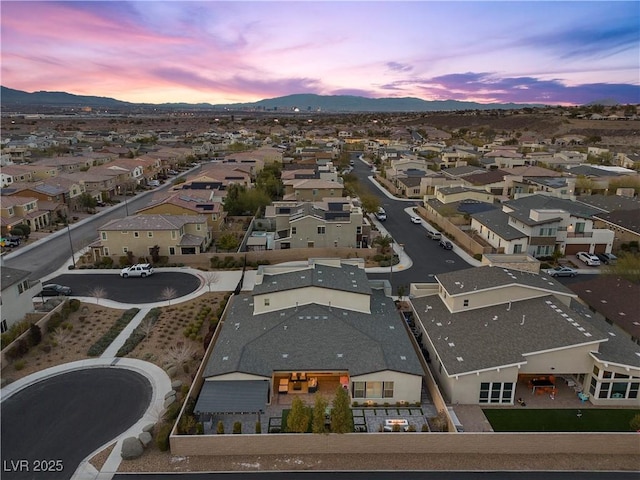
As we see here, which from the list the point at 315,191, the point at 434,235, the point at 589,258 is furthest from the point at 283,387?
the point at 315,191

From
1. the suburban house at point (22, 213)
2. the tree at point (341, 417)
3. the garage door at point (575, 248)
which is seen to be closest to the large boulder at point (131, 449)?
the tree at point (341, 417)

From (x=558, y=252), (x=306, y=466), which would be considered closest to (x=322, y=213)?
(x=558, y=252)

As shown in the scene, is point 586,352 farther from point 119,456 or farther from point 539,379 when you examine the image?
point 119,456

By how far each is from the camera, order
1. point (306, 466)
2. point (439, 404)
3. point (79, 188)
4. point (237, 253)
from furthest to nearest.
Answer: point (79, 188)
point (237, 253)
point (439, 404)
point (306, 466)

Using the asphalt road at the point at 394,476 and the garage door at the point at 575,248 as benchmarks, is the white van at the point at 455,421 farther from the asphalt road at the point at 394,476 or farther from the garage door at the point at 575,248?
the garage door at the point at 575,248

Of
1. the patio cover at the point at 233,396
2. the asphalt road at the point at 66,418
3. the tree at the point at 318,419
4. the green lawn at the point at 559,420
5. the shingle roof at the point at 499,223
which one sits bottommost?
the asphalt road at the point at 66,418

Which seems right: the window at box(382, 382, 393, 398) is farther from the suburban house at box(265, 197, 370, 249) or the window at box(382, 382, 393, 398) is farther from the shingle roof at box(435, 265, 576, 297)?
the suburban house at box(265, 197, 370, 249)

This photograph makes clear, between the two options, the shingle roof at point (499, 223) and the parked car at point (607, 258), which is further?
the shingle roof at point (499, 223)
